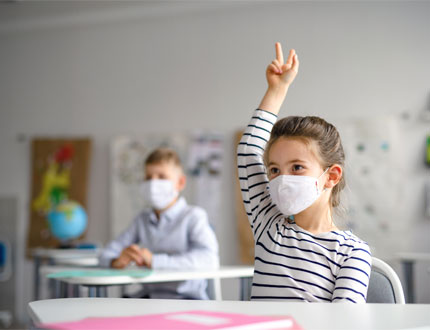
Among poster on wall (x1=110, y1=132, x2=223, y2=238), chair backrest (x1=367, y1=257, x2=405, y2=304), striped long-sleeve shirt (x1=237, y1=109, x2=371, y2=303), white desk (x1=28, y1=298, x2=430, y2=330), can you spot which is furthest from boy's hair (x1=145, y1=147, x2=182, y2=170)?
poster on wall (x1=110, y1=132, x2=223, y2=238)

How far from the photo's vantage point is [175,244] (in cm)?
239

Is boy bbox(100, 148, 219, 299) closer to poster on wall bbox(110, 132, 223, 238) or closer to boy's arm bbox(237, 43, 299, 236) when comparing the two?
boy's arm bbox(237, 43, 299, 236)

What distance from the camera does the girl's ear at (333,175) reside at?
4.58ft

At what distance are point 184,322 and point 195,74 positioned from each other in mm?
4333

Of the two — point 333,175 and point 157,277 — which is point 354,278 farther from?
point 157,277

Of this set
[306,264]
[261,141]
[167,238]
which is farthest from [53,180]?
[306,264]

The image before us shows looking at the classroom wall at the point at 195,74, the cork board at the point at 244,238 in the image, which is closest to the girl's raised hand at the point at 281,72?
the classroom wall at the point at 195,74

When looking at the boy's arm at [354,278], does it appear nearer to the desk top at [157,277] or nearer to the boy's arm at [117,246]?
the desk top at [157,277]

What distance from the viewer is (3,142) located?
5.51 metres

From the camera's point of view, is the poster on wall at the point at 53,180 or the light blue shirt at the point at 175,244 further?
the poster on wall at the point at 53,180

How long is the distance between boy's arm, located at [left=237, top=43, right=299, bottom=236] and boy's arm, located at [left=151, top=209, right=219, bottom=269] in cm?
75

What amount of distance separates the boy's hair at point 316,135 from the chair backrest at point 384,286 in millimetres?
247

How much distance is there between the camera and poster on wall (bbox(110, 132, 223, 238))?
478cm

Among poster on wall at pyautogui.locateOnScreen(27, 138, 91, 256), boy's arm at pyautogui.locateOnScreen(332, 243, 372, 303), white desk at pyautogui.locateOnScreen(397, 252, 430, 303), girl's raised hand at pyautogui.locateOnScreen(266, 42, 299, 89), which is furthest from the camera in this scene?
poster on wall at pyautogui.locateOnScreen(27, 138, 91, 256)
